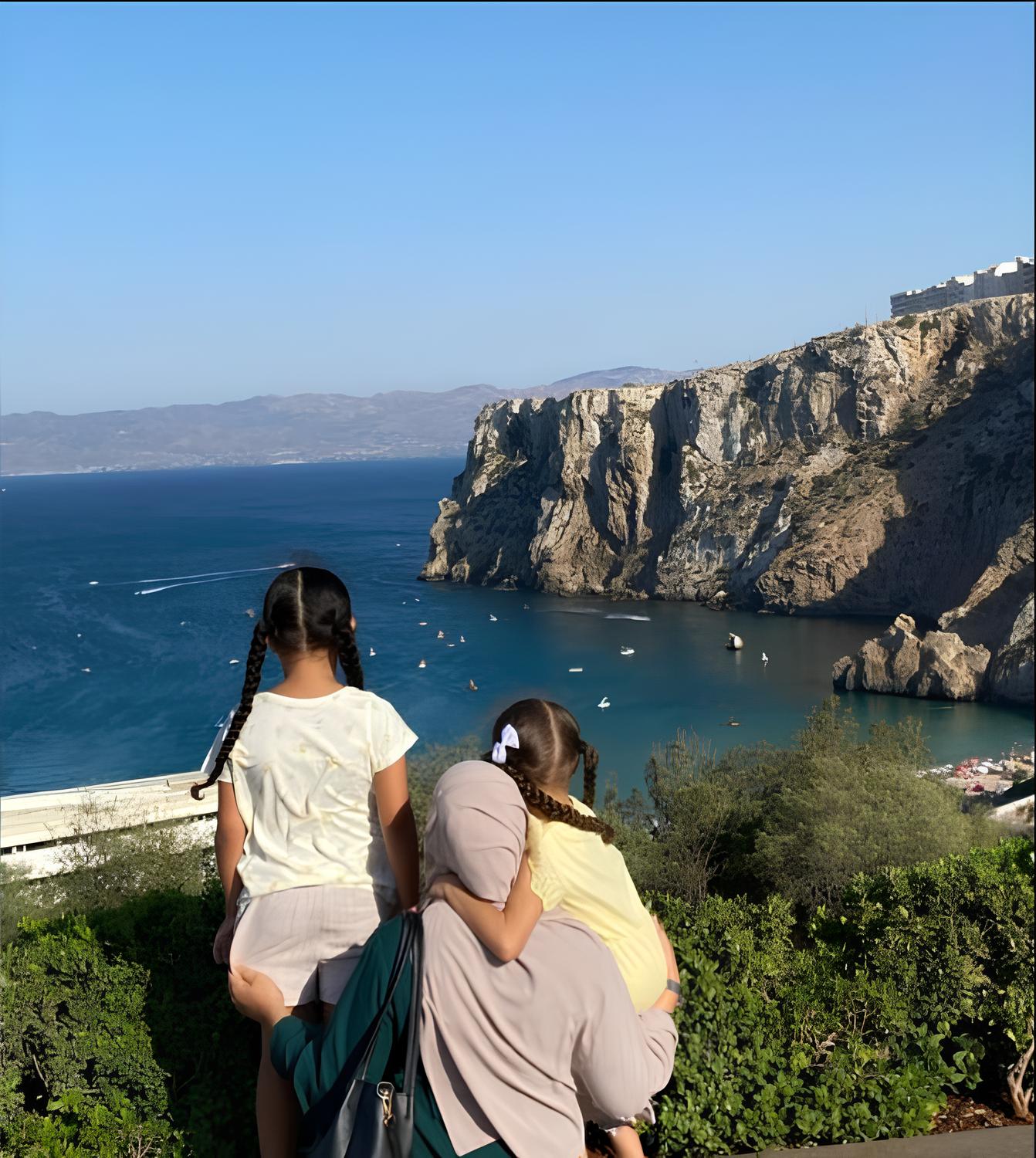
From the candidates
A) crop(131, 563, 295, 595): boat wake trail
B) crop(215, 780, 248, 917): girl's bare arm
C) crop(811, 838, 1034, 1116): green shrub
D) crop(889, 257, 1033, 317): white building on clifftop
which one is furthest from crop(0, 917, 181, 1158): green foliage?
crop(889, 257, 1033, 317): white building on clifftop

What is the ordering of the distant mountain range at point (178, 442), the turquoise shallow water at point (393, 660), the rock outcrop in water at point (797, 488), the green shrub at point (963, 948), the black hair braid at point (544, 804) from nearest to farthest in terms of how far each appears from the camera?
the black hair braid at point (544, 804), the green shrub at point (963, 948), the turquoise shallow water at point (393, 660), the rock outcrop in water at point (797, 488), the distant mountain range at point (178, 442)

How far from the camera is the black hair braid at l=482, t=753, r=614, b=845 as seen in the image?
5.41 feet


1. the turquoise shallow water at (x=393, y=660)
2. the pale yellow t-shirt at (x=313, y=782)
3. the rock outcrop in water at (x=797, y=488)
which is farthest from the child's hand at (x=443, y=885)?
the rock outcrop in water at (x=797, y=488)

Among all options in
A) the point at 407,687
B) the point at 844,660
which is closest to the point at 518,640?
the point at 407,687

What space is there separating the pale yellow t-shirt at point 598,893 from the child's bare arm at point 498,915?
14cm

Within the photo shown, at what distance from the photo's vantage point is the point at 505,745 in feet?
5.44

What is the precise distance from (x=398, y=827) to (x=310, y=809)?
0.16m

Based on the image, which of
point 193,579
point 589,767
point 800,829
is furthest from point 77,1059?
point 193,579

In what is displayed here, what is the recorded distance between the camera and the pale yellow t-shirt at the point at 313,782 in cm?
179

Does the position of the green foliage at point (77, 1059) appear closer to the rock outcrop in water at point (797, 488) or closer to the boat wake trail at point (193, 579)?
the rock outcrop in water at point (797, 488)

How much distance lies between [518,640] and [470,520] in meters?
20.8

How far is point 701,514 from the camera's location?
56.0 meters

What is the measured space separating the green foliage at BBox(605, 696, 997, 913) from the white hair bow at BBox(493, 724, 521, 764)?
7726 millimetres

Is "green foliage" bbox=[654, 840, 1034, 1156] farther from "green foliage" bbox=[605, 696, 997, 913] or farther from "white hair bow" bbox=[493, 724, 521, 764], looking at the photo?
"green foliage" bbox=[605, 696, 997, 913]
